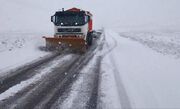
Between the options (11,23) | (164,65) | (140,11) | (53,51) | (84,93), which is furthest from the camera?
(140,11)

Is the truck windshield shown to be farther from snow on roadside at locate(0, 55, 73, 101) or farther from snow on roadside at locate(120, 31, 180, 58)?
snow on roadside at locate(0, 55, 73, 101)

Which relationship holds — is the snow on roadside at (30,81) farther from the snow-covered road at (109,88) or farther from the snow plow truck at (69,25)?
the snow plow truck at (69,25)

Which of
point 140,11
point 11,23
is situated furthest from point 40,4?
point 140,11

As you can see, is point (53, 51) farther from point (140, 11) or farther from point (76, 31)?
point (140, 11)

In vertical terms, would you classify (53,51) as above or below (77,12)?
below

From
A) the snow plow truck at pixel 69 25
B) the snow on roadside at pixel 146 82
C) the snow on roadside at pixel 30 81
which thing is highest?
the snow plow truck at pixel 69 25

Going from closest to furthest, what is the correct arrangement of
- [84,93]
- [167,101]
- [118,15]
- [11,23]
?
[167,101]
[84,93]
[11,23]
[118,15]

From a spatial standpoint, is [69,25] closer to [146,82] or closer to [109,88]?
[146,82]

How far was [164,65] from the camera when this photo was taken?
1345 centimetres

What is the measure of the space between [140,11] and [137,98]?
147 m

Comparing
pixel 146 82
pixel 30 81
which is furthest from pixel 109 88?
pixel 30 81

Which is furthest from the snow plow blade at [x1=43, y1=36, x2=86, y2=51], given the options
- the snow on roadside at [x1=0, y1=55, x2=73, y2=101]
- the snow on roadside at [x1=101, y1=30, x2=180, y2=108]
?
the snow on roadside at [x1=0, y1=55, x2=73, y2=101]

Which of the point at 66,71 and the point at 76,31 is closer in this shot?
the point at 66,71

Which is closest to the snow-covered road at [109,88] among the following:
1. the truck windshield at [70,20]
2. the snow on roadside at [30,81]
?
the snow on roadside at [30,81]
